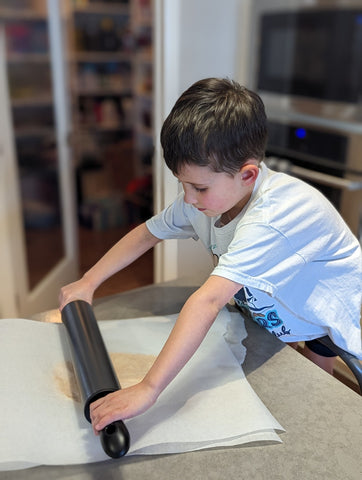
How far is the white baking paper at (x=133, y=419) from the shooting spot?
585mm

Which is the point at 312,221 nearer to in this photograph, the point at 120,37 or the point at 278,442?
the point at 278,442

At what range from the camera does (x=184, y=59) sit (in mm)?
1156

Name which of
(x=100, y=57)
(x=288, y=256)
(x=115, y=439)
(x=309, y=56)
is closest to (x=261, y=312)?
(x=288, y=256)

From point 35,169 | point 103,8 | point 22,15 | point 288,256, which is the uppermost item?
point 103,8

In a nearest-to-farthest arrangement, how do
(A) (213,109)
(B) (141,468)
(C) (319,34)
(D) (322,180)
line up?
(B) (141,468) < (A) (213,109) < (C) (319,34) < (D) (322,180)

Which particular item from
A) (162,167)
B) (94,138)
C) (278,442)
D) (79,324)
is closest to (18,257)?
(162,167)

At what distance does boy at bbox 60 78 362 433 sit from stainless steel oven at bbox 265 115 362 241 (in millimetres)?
842

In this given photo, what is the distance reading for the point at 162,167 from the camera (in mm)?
1096

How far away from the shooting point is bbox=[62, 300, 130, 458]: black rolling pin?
0.56 m

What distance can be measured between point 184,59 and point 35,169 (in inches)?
50.2

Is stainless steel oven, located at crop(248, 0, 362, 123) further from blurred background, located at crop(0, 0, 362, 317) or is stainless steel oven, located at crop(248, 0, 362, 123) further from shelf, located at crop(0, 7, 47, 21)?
shelf, located at crop(0, 7, 47, 21)

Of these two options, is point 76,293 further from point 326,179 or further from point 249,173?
point 326,179

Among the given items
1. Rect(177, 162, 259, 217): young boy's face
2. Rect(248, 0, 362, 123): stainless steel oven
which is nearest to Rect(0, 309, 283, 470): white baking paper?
Rect(177, 162, 259, 217): young boy's face

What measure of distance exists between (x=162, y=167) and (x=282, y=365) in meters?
0.55
